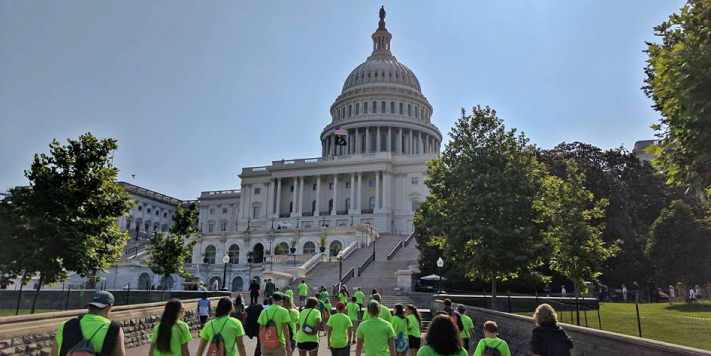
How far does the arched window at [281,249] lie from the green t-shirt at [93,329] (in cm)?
5874

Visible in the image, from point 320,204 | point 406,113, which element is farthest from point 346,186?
point 406,113

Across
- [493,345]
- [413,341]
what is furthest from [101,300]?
[413,341]

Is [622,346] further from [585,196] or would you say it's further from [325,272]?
[325,272]

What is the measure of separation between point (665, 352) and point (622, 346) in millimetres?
1472

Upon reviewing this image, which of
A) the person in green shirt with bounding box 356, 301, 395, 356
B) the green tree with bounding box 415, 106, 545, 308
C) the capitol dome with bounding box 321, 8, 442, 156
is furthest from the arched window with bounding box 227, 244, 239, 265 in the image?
the person in green shirt with bounding box 356, 301, 395, 356

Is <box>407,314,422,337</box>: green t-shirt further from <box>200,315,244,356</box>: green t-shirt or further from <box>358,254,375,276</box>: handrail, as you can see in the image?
<box>358,254,375,276</box>: handrail

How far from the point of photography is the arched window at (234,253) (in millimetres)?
68812

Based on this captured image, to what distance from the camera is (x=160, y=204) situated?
391ft

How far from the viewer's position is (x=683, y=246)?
37000mm

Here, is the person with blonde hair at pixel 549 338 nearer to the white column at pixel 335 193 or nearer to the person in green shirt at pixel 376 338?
the person in green shirt at pixel 376 338

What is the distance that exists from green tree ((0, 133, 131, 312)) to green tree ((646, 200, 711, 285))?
3528cm

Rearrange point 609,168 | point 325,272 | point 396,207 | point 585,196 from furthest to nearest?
point 396,207
point 609,168
point 325,272
point 585,196

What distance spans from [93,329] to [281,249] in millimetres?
59072

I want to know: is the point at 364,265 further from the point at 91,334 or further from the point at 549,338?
the point at 91,334
